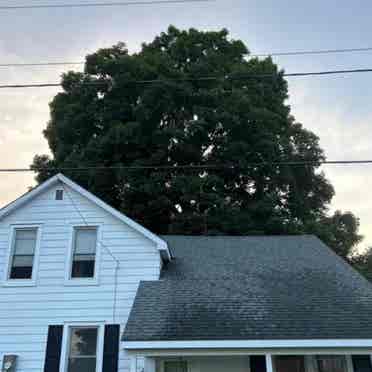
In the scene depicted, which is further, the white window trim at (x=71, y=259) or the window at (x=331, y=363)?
the white window trim at (x=71, y=259)

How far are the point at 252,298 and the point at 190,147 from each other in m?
15.3

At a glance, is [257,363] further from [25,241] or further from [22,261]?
[25,241]

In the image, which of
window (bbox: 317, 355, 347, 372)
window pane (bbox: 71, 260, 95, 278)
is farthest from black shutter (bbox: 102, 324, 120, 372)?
window (bbox: 317, 355, 347, 372)

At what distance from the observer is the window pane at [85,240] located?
11203 millimetres

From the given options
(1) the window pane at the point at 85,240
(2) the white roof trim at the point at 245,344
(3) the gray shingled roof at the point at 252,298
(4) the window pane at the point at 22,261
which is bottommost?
(2) the white roof trim at the point at 245,344

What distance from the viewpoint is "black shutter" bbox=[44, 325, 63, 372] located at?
971 centimetres

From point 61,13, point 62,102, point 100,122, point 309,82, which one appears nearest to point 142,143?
point 100,122

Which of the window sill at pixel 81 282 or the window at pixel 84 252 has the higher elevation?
the window at pixel 84 252

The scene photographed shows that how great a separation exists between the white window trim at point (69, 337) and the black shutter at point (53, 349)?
10 centimetres

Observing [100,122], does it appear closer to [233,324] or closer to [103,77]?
[103,77]

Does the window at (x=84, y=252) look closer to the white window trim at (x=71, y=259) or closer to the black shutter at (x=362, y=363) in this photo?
the white window trim at (x=71, y=259)

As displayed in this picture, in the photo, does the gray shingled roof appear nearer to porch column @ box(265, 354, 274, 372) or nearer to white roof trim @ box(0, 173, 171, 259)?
porch column @ box(265, 354, 274, 372)

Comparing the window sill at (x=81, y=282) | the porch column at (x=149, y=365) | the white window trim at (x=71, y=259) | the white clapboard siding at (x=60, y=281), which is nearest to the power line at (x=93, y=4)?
the white clapboard siding at (x=60, y=281)

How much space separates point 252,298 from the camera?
983cm
